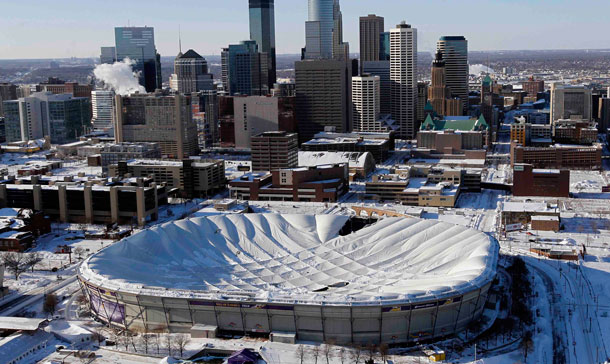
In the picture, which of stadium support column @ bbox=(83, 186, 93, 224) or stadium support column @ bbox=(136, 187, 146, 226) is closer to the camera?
stadium support column @ bbox=(136, 187, 146, 226)

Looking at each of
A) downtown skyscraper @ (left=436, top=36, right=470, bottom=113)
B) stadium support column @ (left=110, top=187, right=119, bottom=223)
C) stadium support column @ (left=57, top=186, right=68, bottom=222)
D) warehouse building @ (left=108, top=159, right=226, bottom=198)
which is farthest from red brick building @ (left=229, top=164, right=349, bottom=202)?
downtown skyscraper @ (left=436, top=36, right=470, bottom=113)

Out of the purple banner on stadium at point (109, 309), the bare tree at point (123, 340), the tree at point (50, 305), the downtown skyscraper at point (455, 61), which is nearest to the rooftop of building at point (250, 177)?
the tree at point (50, 305)

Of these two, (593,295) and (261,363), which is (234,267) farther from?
(593,295)

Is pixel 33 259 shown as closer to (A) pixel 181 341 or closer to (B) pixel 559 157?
(A) pixel 181 341

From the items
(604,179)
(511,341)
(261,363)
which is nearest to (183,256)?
(261,363)

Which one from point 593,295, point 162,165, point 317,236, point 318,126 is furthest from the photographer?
point 318,126

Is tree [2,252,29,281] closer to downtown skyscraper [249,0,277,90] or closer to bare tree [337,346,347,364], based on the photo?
bare tree [337,346,347,364]
